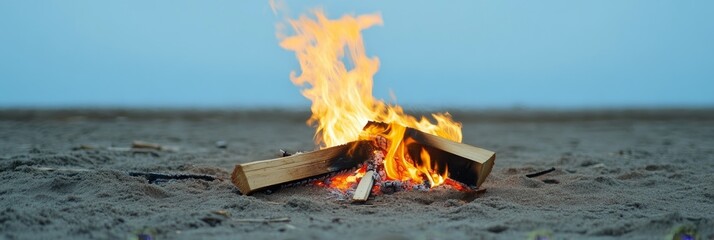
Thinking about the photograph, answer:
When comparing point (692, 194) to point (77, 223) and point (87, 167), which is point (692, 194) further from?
point (87, 167)

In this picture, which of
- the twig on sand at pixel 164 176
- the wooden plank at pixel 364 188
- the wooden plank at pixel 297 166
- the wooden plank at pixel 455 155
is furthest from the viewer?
the twig on sand at pixel 164 176

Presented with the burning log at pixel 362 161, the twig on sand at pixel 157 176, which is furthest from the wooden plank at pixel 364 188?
the twig on sand at pixel 157 176

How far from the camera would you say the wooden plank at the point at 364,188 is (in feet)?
15.5

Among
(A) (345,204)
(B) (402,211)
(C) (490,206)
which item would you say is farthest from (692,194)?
(A) (345,204)

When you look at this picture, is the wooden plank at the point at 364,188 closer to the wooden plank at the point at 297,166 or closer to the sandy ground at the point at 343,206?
the sandy ground at the point at 343,206

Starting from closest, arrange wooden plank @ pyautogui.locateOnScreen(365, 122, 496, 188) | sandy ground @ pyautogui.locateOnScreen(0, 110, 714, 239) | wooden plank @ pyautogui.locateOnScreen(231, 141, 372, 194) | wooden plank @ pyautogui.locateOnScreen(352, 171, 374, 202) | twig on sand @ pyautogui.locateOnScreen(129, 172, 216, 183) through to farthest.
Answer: sandy ground @ pyautogui.locateOnScreen(0, 110, 714, 239), wooden plank @ pyautogui.locateOnScreen(352, 171, 374, 202), wooden plank @ pyautogui.locateOnScreen(231, 141, 372, 194), wooden plank @ pyautogui.locateOnScreen(365, 122, 496, 188), twig on sand @ pyautogui.locateOnScreen(129, 172, 216, 183)

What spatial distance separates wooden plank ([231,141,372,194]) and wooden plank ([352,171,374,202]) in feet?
0.96

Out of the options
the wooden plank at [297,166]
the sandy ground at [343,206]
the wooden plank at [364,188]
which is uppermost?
the wooden plank at [297,166]

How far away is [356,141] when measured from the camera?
5375 mm

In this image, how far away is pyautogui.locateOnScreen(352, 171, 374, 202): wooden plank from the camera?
472 centimetres

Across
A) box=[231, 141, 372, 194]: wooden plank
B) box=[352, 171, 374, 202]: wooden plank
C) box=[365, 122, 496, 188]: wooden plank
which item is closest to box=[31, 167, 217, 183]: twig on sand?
box=[231, 141, 372, 194]: wooden plank

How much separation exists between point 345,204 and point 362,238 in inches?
48.4

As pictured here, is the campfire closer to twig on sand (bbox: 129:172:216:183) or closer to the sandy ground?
the sandy ground

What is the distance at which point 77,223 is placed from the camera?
3900 mm
